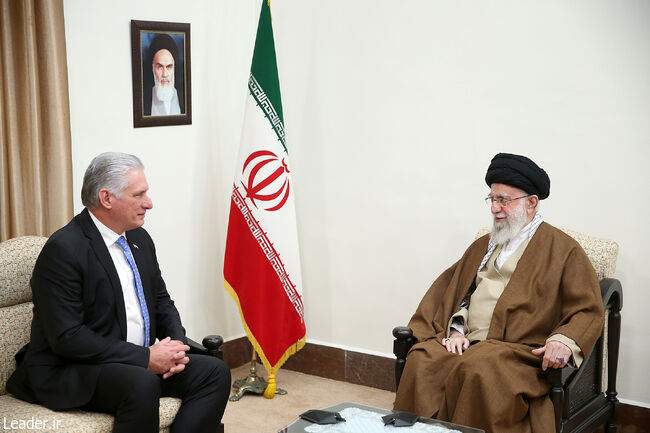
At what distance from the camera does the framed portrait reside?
459 centimetres

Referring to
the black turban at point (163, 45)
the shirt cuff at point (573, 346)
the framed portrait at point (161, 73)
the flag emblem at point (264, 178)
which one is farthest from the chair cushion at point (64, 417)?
the black turban at point (163, 45)

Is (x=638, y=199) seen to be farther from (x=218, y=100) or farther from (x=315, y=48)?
(x=218, y=100)

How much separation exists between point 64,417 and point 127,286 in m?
0.57

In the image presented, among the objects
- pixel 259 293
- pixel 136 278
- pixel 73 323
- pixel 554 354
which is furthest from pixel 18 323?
pixel 554 354

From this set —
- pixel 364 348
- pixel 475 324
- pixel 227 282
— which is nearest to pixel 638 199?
pixel 475 324

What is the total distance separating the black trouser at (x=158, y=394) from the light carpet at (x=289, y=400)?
105 cm

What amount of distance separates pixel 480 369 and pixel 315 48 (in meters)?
2.42

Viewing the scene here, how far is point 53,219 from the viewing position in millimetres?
4023

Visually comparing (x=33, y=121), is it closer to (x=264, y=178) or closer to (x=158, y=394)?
(x=264, y=178)

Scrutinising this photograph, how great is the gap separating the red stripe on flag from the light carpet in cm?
26

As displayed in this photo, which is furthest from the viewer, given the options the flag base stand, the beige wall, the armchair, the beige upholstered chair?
the flag base stand

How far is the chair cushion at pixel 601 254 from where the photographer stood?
3977mm

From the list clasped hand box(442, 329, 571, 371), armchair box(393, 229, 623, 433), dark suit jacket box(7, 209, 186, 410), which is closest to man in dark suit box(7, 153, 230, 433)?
dark suit jacket box(7, 209, 186, 410)

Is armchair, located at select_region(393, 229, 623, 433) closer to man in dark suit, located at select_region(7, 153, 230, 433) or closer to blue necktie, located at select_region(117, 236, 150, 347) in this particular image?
man in dark suit, located at select_region(7, 153, 230, 433)
